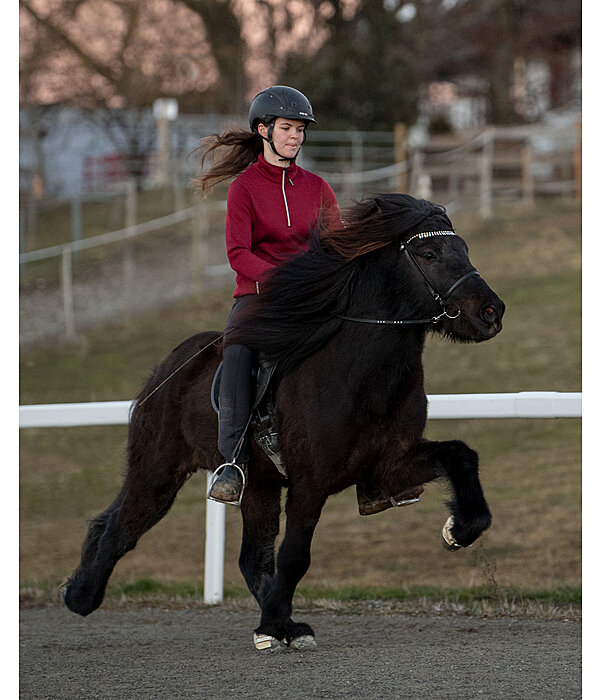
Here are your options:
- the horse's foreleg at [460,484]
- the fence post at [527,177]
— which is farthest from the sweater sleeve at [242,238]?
the fence post at [527,177]

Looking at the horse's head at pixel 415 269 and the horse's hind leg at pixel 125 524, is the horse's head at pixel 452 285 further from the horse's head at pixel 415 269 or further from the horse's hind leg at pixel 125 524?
the horse's hind leg at pixel 125 524

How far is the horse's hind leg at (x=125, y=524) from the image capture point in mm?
5648

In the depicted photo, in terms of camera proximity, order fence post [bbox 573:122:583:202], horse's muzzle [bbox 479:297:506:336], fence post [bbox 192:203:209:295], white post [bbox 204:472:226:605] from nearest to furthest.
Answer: horse's muzzle [bbox 479:297:506:336] < white post [bbox 204:472:226:605] < fence post [bbox 192:203:209:295] < fence post [bbox 573:122:583:202]

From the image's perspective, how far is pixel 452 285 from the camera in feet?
14.5

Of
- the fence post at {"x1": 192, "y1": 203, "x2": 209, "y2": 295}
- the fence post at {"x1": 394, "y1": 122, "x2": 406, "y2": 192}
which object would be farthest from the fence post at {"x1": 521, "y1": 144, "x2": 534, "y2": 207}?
the fence post at {"x1": 192, "y1": 203, "x2": 209, "y2": 295}

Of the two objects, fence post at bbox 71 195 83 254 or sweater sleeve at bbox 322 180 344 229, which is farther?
fence post at bbox 71 195 83 254

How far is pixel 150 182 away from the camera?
2988 cm

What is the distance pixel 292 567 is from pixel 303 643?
0.45 metres

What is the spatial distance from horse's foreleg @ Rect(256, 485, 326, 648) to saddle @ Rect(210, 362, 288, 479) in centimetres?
22

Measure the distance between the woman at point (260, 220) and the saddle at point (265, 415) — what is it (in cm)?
6

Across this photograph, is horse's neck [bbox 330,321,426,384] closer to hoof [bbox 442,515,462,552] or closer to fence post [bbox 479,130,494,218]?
hoof [bbox 442,515,462,552]

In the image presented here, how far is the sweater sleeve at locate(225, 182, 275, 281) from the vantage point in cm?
498

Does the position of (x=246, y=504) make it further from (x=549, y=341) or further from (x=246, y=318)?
(x=549, y=341)

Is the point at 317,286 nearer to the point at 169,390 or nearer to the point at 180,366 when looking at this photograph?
the point at 180,366
